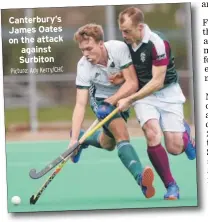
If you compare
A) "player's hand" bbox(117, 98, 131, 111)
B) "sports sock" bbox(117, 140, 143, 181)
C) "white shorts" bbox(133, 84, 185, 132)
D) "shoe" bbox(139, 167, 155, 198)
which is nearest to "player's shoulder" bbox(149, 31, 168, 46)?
"white shorts" bbox(133, 84, 185, 132)

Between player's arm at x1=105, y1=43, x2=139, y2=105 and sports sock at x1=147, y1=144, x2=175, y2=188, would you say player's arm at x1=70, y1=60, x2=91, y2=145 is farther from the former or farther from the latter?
sports sock at x1=147, y1=144, x2=175, y2=188

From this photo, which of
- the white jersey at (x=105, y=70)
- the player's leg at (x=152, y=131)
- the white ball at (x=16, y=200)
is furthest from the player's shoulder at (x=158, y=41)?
the white ball at (x=16, y=200)

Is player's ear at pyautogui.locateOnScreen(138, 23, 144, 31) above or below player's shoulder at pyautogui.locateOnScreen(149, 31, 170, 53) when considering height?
above

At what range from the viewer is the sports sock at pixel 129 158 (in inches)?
323

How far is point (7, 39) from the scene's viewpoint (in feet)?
26.8

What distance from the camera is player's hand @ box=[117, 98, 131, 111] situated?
817 cm

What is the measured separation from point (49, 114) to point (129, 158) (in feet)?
2.55

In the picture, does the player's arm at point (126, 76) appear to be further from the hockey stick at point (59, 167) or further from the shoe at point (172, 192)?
the shoe at point (172, 192)

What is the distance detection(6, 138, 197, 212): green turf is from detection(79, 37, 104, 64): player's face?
76 cm

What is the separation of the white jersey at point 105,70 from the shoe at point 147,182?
0.73 metres

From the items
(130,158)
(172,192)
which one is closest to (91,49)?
(130,158)

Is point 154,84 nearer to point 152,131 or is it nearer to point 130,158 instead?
point 152,131

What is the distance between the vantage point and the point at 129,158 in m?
8.20

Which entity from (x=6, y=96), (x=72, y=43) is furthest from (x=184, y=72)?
(x=6, y=96)
